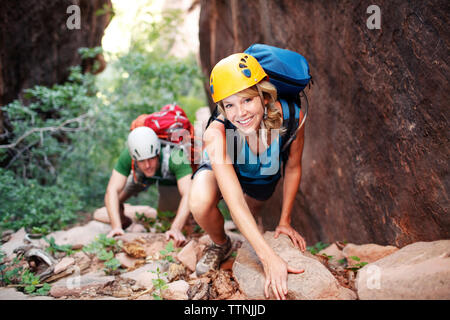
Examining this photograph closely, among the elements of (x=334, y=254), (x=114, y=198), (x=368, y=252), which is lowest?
(x=334, y=254)

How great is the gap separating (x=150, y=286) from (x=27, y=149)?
428 cm

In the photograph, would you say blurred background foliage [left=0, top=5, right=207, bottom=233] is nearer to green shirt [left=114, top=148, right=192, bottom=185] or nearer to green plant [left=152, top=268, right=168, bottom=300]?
green shirt [left=114, top=148, right=192, bottom=185]

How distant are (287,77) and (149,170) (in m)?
2.49

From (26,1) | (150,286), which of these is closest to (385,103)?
(150,286)

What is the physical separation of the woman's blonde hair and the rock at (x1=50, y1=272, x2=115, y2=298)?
1930mm

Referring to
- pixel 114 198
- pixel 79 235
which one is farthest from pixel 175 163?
pixel 79 235

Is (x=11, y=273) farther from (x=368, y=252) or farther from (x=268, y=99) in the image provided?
(x=368, y=252)

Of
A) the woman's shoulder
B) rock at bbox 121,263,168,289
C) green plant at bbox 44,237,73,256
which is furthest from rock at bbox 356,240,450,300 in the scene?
green plant at bbox 44,237,73,256

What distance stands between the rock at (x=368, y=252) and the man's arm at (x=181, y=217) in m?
1.91

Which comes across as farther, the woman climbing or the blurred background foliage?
the blurred background foliage

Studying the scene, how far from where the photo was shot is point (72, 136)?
259 inches

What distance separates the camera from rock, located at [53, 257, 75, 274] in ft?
11.3
